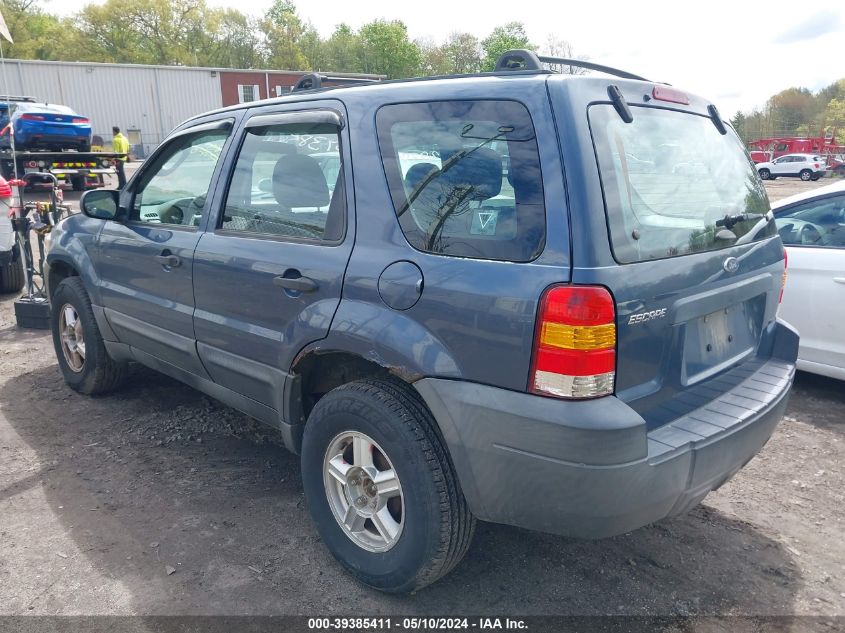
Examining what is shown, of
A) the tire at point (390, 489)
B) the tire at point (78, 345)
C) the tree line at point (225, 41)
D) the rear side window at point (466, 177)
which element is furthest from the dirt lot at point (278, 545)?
the tree line at point (225, 41)

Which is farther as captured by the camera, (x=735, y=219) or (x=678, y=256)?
(x=735, y=219)

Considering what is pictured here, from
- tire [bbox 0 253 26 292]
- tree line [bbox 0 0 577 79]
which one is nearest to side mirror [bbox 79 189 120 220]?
tire [bbox 0 253 26 292]

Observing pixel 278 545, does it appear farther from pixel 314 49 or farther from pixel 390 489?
pixel 314 49

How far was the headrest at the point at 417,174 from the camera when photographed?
253cm

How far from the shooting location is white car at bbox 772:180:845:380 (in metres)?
4.59

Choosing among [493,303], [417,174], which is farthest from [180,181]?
[493,303]

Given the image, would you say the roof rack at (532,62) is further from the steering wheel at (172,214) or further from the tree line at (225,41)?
→ the tree line at (225,41)

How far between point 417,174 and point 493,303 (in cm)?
65

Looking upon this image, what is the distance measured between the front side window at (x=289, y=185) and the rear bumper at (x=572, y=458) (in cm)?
95

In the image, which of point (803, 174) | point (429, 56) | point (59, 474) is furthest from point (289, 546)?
point (429, 56)

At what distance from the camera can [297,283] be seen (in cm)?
282

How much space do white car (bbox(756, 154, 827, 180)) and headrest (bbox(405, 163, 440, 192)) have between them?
4162 centimetres

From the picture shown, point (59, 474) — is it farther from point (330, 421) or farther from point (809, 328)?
point (809, 328)

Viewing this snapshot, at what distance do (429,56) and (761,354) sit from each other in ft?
252
